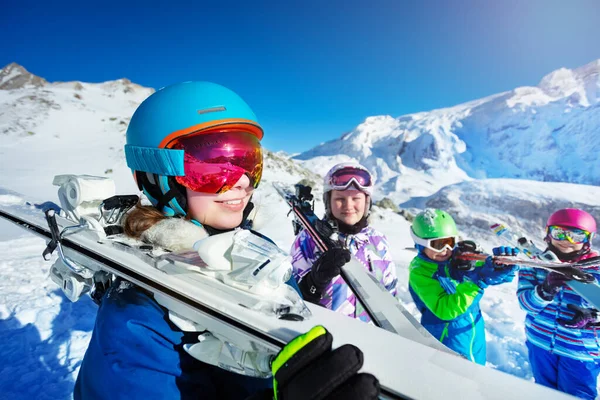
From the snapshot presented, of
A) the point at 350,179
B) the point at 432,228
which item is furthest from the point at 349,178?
the point at 432,228

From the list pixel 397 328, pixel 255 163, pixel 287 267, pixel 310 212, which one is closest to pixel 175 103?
pixel 255 163

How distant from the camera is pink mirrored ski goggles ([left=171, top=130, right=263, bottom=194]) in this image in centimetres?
139

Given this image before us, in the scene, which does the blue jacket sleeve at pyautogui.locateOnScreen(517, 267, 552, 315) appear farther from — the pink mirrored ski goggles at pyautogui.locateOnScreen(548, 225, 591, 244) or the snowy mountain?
the snowy mountain

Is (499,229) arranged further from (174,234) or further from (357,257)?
(174,234)

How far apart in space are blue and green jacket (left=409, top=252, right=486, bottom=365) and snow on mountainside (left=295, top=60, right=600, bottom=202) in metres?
→ 44.5

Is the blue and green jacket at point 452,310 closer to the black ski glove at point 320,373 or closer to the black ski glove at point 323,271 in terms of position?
the black ski glove at point 323,271

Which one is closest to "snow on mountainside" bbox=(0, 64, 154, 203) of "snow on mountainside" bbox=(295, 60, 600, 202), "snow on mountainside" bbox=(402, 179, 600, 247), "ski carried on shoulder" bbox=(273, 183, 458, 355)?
"ski carried on shoulder" bbox=(273, 183, 458, 355)

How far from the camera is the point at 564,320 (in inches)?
115

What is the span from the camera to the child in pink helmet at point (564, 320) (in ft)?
9.36

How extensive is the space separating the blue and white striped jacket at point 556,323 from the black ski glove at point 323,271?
7.94 feet

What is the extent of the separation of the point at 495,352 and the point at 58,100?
3957 centimetres

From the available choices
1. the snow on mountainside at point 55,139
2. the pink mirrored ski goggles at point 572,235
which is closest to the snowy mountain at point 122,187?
the snow on mountainside at point 55,139

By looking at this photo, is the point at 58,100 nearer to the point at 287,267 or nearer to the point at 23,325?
the point at 23,325

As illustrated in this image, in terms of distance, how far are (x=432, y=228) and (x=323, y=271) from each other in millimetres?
1914
